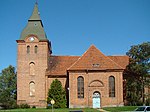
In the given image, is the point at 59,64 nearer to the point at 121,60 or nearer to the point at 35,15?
the point at 35,15

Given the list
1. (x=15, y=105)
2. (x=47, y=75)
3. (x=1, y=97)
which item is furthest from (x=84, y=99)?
(x=1, y=97)

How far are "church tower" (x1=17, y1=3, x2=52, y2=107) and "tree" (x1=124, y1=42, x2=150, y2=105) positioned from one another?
1568 cm

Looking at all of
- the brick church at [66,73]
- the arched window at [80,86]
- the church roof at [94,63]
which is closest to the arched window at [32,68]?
the brick church at [66,73]

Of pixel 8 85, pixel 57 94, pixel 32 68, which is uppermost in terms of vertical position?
pixel 32 68

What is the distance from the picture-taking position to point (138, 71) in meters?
53.7

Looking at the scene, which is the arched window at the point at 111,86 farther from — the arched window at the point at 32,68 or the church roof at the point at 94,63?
the arched window at the point at 32,68

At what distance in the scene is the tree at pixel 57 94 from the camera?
54406 mm

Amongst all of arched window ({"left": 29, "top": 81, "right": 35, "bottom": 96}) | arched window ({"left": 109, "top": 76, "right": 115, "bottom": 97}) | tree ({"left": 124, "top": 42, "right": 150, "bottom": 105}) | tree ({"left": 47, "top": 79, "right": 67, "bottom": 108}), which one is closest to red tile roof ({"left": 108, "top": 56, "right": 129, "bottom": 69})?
tree ({"left": 124, "top": 42, "right": 150, "bottom": 105})

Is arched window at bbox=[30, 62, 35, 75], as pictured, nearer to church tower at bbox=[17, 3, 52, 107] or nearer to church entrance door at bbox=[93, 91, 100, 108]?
church tower at bbox=[17, 3, 52, 107]

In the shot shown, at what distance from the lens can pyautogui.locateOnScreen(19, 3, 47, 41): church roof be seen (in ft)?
192

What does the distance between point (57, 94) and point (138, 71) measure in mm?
14768

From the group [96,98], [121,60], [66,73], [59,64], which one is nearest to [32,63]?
[59,64]

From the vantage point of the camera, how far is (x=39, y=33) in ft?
194

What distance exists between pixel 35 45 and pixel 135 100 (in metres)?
21.0
